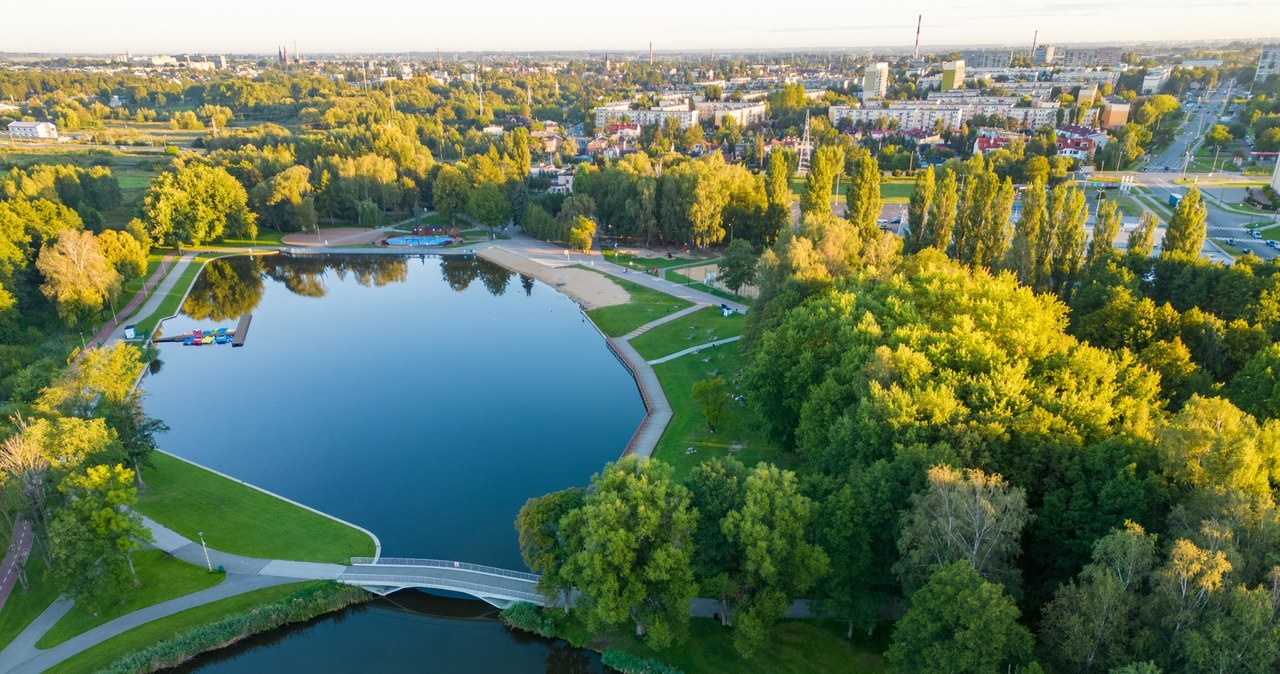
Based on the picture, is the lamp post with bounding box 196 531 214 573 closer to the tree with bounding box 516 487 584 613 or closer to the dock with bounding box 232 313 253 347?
the tree with bounding box 516 487 584 613

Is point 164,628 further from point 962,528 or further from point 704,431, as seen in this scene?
point 962,528

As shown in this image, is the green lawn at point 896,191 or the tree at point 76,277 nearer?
the tree at point 76,277

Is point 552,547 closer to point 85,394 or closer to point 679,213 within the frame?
point 85,394

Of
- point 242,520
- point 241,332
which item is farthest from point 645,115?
point 242,520

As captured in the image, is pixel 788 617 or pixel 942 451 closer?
pixel 942 451

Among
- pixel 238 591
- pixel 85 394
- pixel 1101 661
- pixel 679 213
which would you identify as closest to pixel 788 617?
pixel 1101 661

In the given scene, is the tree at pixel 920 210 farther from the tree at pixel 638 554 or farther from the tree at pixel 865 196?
the tree at pixel 638 554

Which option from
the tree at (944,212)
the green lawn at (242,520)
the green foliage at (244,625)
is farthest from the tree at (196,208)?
the tree at (944,212)
